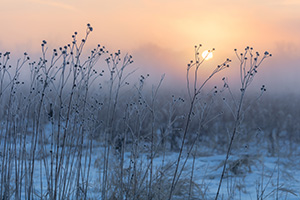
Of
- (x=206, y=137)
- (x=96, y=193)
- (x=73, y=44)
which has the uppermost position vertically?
(x=73, y=44)

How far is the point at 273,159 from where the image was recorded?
5750 millimetres

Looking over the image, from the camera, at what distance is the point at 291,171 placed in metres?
4.85

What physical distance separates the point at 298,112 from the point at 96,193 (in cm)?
993

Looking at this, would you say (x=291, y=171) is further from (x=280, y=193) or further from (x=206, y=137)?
(x=206, y=137)

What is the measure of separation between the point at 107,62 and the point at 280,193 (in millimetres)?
2245

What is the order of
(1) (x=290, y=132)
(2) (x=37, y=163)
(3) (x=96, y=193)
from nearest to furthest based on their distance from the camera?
1. (3) (x=96, y=193)
2. (2) (x=37, y=163)
3. (1) (x=290, y=132)

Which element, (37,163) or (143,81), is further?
(37,163)

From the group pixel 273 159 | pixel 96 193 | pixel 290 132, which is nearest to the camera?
pixel 96 193

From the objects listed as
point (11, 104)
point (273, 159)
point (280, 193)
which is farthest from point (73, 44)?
point (273, 159)

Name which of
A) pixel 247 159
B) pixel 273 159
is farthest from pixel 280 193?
pixel 273 159

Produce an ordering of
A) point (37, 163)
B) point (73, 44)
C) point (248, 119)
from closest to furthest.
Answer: point (73, 44)
point (37, 163)
point (248, 119)

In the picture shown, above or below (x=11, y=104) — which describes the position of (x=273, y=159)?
below

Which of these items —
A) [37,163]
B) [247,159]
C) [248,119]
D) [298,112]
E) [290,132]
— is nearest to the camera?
[247,159]

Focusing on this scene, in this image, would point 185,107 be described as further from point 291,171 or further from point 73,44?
point 73,44
